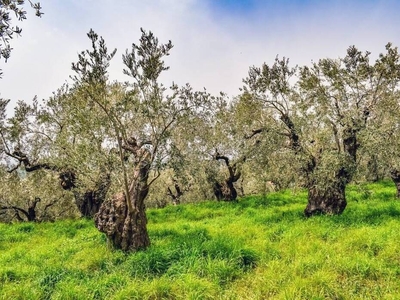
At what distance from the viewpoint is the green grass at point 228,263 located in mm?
9289

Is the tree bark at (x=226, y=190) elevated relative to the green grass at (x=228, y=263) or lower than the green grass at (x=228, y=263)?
elevated

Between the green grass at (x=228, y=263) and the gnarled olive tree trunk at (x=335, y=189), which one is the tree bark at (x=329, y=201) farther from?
the green grass at (x=228, y=263)

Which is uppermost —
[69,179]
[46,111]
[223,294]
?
[46,111]

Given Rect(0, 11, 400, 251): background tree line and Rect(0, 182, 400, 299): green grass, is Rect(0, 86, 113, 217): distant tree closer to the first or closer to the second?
Rect(0, 11, 400, 251): background tree line

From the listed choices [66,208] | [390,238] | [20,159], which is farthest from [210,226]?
[66,208]

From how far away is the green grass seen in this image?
929 centimetres

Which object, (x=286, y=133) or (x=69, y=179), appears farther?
(x=69, y=179)

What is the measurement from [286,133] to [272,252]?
985cm

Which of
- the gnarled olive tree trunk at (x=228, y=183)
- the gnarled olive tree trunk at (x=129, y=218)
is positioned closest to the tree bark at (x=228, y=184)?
the gnarled olive tree trunk at (x=228, y=183)

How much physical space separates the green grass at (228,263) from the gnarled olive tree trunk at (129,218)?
2.06ft

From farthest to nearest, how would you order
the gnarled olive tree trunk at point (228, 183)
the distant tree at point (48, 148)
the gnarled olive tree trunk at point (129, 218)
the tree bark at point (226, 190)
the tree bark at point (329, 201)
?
1. the tree bark at point (226, 190)
2. the gnarled olive tree trunk at point (228, 183)
3. the distant tree at point (48, 148)
4. the tree bark at point (329, 201)
5. the gnarled olive tree trunk at point (129, 218)

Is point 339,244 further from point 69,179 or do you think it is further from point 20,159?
point 20,159

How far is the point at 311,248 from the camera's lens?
12383mm

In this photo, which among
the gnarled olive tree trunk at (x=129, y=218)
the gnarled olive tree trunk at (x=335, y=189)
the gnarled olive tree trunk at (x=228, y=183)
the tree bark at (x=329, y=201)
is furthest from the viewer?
the gnarled olive tree trunk at (x=228, y=183)
